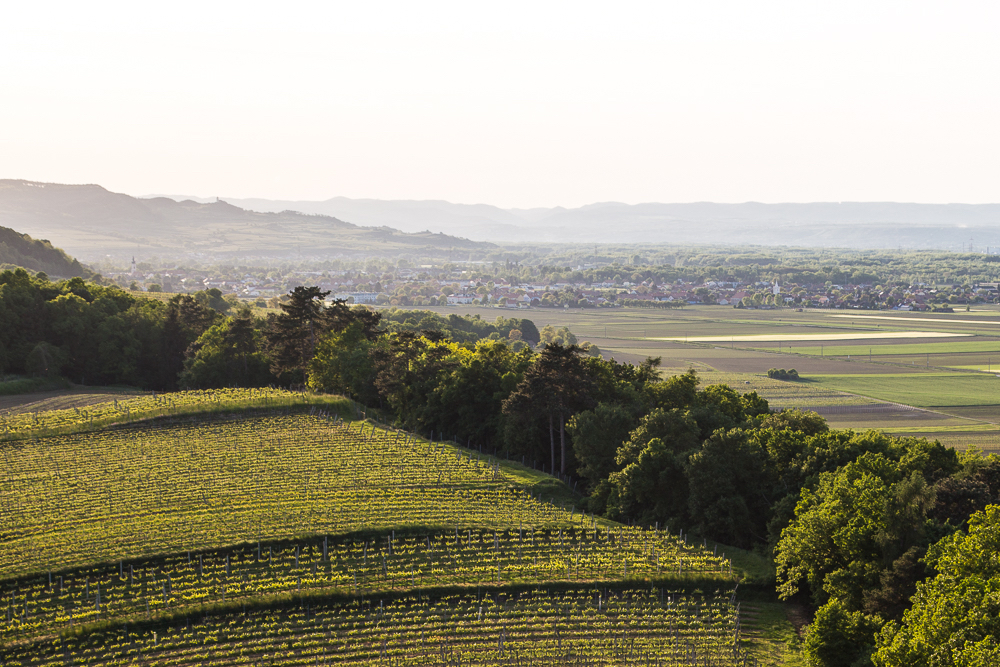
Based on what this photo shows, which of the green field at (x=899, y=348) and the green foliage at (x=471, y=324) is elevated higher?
the green foliage at (x=471, y=324)

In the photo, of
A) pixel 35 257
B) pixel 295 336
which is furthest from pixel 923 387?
pixel 35 257

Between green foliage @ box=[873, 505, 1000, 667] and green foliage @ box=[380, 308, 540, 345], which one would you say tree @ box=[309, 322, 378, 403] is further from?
green foliage @ box=[380, 308, 540, 345]

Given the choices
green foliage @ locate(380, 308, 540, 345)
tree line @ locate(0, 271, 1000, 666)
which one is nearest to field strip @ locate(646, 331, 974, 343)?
green foliage @ locate(380, 308, 540, 345)

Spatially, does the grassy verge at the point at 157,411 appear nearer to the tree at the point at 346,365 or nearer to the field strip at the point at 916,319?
the tree at the point at 346,365

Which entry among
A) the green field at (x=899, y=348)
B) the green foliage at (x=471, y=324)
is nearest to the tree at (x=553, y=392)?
the green foliage at (x=471, y=324)

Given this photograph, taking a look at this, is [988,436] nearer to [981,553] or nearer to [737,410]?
[737,410]

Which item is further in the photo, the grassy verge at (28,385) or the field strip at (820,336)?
the field strip at (820,336)
